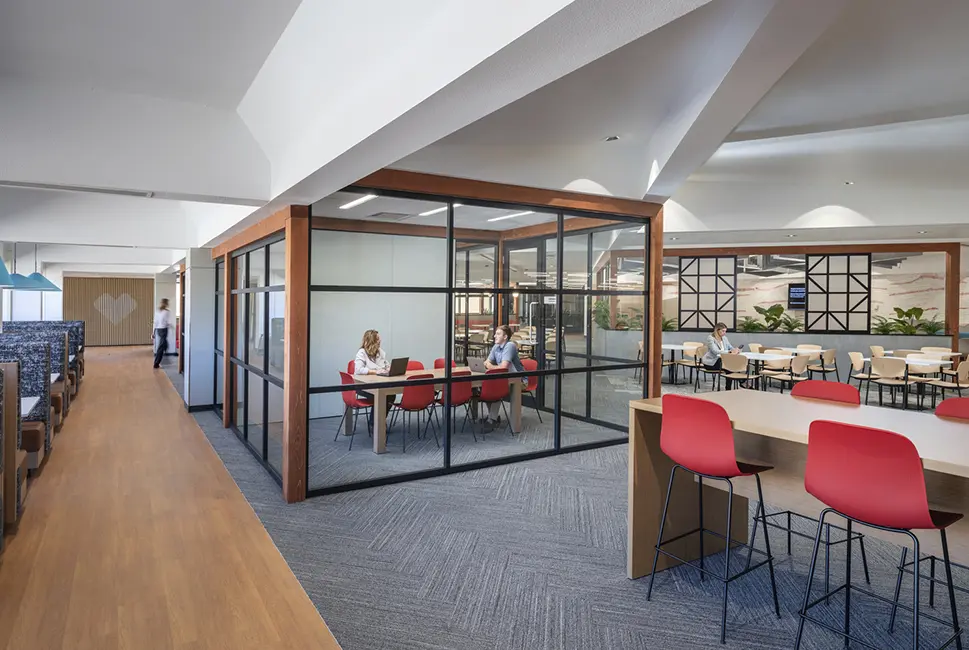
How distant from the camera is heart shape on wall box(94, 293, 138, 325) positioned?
1930cm

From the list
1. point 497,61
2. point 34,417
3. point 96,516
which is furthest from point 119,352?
point 497,61

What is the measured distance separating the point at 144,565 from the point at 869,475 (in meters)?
3.73

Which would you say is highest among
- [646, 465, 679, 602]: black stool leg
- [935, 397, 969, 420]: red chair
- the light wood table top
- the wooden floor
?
[935, 397, 969, 420]: red chair

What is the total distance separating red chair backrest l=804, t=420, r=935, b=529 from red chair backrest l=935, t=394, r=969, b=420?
92 cm

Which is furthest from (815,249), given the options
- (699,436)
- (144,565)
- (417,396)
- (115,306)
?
(115,306)

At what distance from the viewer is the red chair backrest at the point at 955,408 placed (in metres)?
2.83

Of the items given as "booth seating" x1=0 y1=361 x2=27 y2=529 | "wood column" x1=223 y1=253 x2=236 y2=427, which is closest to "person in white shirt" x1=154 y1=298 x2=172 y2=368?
"wood column" x1=223 y1=253 x2=236 y2=427

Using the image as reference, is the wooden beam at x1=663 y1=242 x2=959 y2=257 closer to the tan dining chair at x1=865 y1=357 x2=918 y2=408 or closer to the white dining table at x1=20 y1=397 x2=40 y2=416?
the tan dining chair at x1=865 y1=357 x2=918 y2=408

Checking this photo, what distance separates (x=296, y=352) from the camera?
4.46 metres

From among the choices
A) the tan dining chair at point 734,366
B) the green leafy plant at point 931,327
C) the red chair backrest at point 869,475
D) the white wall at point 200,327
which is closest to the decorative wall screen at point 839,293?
the green leafy plant at point 931,327

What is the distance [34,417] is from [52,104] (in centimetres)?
330

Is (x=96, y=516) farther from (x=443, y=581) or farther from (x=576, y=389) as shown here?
(x=576, y=389)

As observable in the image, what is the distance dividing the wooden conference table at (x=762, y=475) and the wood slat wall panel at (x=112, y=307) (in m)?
20.2

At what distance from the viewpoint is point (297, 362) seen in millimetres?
4469
